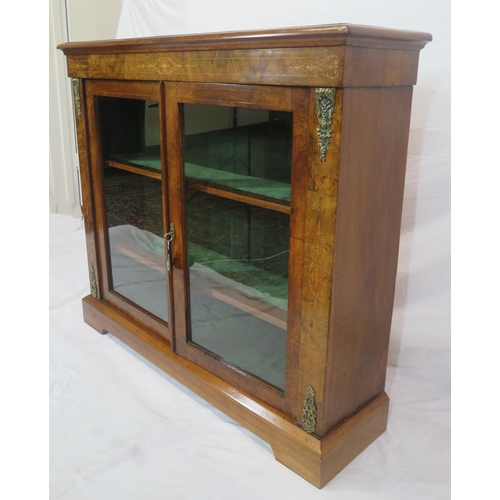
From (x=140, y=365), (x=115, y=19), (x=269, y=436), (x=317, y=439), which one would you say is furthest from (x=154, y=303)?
(x=115, y=19)

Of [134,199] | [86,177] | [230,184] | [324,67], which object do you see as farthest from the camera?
[86,177]

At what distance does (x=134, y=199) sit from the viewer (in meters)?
1.57

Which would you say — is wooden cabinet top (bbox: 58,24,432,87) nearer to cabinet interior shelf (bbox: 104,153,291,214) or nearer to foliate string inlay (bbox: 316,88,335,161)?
foliate string inlay (bbox: 316,88,335,161)

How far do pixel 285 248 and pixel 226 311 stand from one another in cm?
31

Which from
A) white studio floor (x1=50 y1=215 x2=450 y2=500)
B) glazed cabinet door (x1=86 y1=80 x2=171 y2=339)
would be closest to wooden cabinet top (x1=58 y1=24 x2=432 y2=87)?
glazed cabinet door (x1=86 y1=80 x2=171 y2=339)

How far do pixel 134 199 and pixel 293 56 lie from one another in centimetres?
76

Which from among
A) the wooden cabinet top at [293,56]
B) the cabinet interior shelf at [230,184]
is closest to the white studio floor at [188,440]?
the cabinet interior shelf at [230,184]

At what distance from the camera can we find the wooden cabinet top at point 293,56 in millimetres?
917

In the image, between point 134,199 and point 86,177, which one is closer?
point 134,199

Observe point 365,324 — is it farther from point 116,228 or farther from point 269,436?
point 116,228

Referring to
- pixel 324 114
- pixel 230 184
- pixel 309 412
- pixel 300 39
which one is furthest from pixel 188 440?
pixel 300 39

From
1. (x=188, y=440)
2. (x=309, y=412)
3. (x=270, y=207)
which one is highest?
(x=270, y=207)

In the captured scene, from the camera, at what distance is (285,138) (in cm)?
106

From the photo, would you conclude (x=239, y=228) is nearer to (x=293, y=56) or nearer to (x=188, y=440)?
(x=293, y=56)
